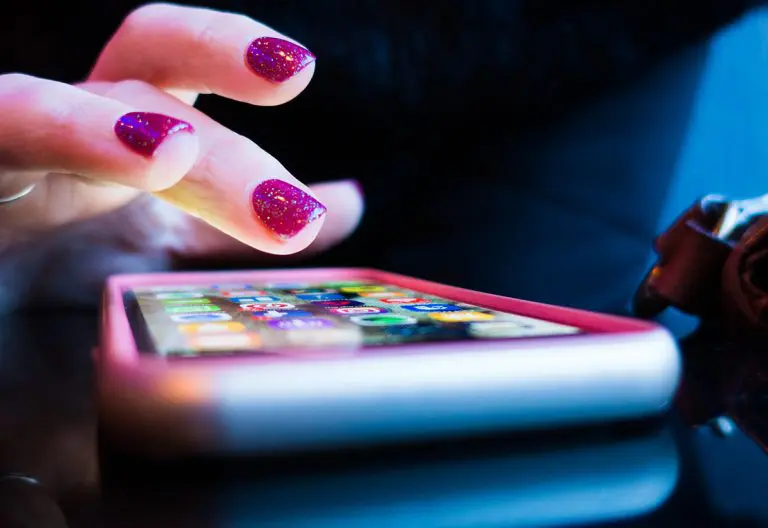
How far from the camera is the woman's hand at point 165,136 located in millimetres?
360

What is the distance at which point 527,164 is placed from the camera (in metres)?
0.95

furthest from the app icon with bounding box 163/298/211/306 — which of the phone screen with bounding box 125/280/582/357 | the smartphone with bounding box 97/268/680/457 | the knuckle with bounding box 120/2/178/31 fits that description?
the knuckle with bounding box 120/2/178/31

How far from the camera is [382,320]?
332 millimetres

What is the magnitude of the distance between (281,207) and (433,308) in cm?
10

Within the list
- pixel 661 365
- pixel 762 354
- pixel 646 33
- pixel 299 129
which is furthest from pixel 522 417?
pixel 646 33

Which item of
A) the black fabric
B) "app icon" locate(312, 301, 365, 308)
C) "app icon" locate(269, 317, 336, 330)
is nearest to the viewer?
"app icon" locate(269, 317, 336, 330)

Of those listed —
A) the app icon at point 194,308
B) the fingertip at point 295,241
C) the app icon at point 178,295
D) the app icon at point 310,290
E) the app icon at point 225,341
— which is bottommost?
the app icon at point 178,295

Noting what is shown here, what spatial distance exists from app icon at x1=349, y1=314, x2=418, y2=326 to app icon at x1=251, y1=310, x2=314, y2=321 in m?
0.03

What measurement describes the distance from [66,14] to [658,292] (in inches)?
26.7

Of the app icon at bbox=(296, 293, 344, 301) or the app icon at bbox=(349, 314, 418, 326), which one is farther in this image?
the app icon at bbox=(296, 293, 344, 301)

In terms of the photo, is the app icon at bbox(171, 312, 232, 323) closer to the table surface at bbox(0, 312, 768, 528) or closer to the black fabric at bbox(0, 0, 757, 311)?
the table surface at bbox(0, 312, 768, 528)

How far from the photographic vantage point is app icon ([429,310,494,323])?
336 mm

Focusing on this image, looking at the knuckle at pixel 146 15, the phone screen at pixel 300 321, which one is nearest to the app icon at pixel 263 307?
the phone screen at pixel 300 321

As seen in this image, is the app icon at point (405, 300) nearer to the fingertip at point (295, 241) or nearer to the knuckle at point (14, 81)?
the fingertip at point (295, 241)
